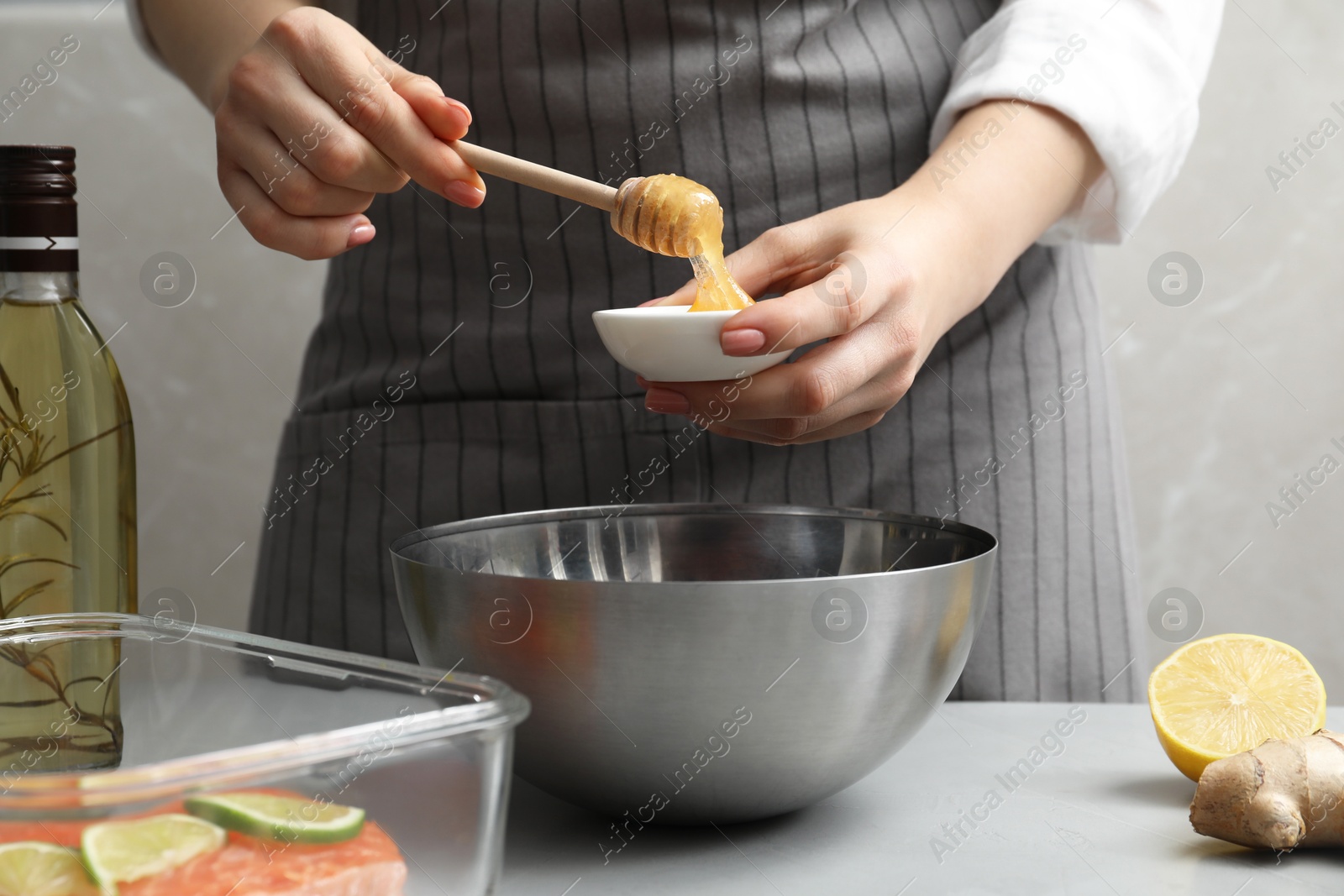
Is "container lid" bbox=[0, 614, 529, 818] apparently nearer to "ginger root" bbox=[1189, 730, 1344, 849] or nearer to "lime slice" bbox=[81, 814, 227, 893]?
"lime slice" bbox=[81, 814, 227, 893]

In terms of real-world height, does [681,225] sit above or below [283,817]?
above

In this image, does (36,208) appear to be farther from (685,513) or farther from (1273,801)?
(1273,801)

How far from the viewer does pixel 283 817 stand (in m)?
0.41

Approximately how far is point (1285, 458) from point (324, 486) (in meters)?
1.53

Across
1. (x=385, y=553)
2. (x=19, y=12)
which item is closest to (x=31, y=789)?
(x=385, y=553)

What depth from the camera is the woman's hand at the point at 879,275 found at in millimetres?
671

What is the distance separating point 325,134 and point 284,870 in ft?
1.49

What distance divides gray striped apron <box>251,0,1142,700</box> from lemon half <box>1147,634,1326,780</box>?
260 mm

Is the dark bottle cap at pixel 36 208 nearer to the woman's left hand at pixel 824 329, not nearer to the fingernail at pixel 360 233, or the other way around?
the fingernail at pixel 360 233

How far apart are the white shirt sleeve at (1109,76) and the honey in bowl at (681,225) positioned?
0.87 feet

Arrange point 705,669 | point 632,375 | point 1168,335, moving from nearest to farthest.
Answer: point 705,669 → point 632,375 → point 1168,335

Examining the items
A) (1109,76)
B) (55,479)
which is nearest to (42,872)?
(55,479)

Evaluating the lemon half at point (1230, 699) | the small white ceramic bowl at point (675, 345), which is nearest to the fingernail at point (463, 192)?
the small white ceramic bowl at point (675, 345)

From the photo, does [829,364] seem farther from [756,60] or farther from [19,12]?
[19,12]
